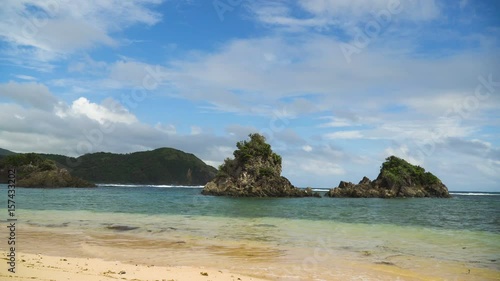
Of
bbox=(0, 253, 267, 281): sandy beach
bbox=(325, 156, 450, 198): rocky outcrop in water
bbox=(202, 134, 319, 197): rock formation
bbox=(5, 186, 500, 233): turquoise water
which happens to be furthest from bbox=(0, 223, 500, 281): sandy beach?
bbox=(325, 156, 450, 198): rocky outcrop in water

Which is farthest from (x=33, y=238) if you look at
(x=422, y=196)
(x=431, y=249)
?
(x=422, y=196)

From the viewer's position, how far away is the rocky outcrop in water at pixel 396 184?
391ft

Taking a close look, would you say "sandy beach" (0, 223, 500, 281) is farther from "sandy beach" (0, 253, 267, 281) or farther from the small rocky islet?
the small rocky islet

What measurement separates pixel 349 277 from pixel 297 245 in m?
7.43

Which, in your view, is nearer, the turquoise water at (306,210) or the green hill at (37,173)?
the turquoise water at (306,210)

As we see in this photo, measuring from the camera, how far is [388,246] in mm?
21422

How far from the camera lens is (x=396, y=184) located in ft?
392

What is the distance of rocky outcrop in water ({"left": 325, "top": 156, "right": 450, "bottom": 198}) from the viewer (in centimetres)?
11931

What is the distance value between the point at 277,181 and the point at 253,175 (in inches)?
296

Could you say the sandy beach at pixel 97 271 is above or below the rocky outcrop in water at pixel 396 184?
below

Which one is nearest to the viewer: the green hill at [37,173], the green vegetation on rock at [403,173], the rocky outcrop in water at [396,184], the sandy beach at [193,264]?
the sandy beach at [193,264]

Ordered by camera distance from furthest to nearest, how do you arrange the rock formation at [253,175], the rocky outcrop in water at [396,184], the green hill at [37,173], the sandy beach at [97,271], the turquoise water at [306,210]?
the green hill at [37,173]
the rocky outcrop in water at [396,184]
the rock formation at [253,175]
the turquoise water at [306,210]
the sandy beach at [97,271]

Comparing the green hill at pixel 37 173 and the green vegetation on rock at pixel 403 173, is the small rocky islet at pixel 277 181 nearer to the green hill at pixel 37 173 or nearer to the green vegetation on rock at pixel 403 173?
the green vegetation on rock at pixel 403 173

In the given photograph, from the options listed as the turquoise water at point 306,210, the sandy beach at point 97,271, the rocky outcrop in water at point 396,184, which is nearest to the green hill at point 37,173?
the turquoise water at point 306,210
